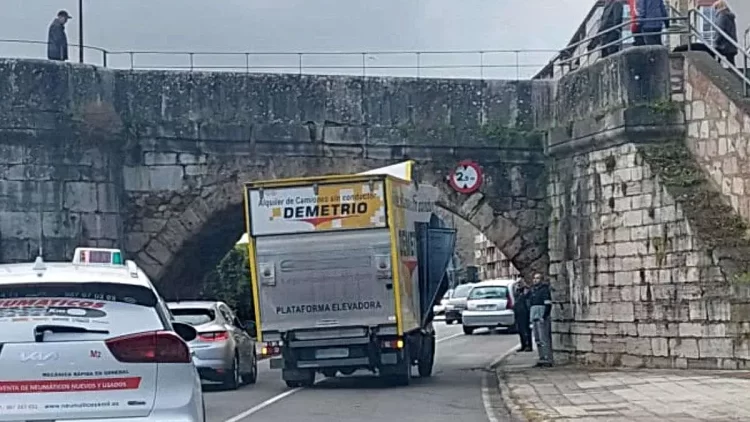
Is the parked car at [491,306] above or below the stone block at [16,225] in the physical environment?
below

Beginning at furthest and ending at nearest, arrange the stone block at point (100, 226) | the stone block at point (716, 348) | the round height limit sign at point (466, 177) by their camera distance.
→ the round height limit sign at point (466, 177) < the stone block at point (100, 226) < the stone block at point (716, 348)

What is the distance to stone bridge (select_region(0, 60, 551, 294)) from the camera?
24266 millimetres

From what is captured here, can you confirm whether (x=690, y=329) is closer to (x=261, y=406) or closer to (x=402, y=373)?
(x=402, y=373)

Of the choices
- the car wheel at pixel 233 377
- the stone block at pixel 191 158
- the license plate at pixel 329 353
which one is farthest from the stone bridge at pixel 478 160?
the car wheel at pixel 233 377

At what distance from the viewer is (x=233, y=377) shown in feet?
65.6

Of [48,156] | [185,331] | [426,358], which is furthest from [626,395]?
[48,156]

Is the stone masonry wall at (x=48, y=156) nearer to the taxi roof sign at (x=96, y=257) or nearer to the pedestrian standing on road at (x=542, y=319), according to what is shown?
the pedestrian standing on road at (x=542, y=319)

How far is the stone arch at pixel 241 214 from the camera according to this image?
25.5 metres

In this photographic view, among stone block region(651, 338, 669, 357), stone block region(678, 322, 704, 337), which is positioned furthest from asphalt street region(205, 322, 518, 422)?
stone block region(678, 322, 704, 337)

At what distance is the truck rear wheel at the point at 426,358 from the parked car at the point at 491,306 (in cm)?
1613

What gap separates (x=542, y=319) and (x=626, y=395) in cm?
796

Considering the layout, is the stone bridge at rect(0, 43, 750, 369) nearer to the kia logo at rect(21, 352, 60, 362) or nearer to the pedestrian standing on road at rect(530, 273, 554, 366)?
the pedestrian standing on road at rect(530, 273, 554, 366)

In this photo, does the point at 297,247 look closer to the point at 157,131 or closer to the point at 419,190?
the point at 419,190

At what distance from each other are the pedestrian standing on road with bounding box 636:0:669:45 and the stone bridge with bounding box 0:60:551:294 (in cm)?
319
